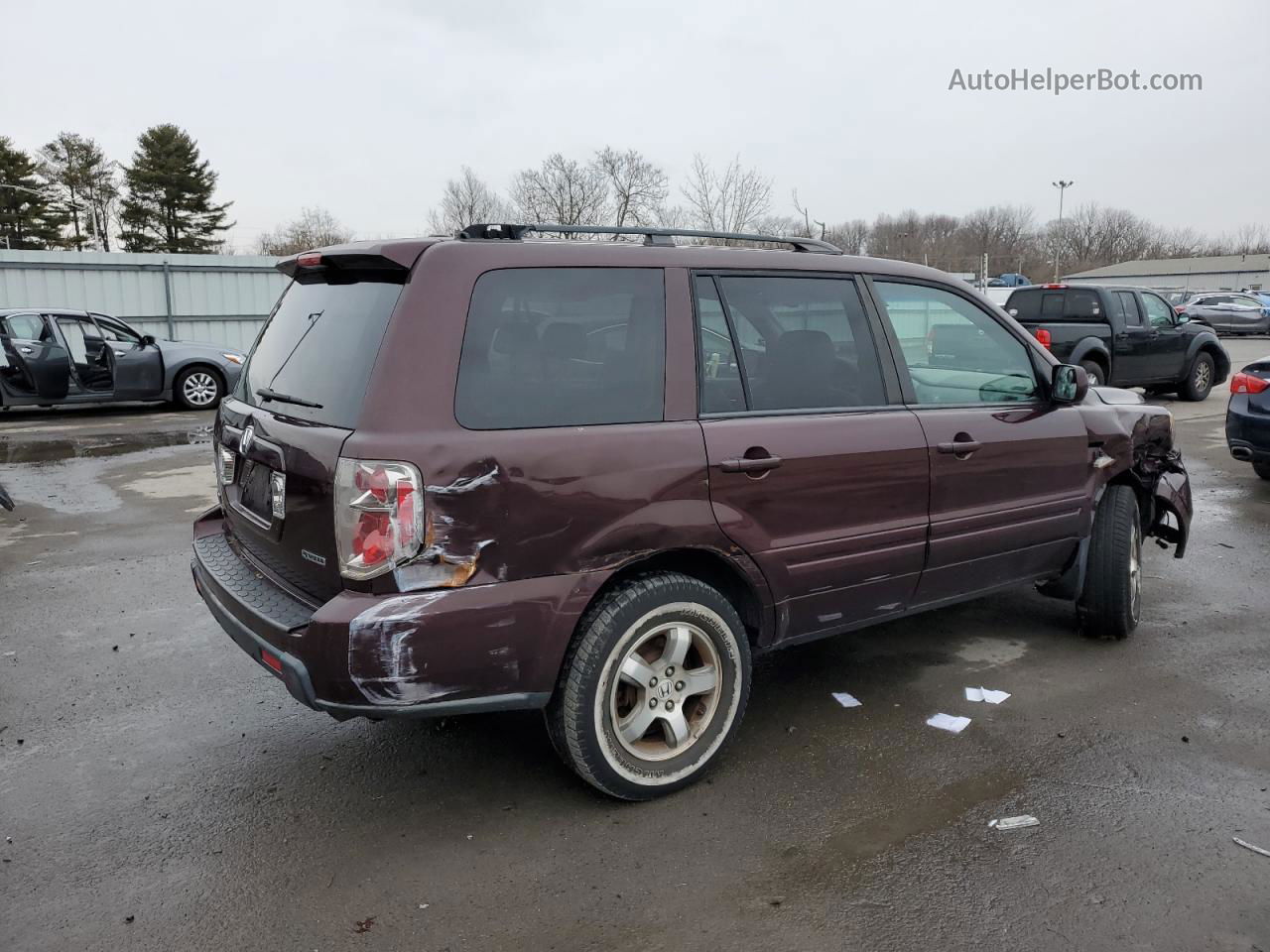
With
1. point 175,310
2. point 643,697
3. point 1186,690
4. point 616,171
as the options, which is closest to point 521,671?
point 643,697

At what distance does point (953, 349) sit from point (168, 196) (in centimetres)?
6495

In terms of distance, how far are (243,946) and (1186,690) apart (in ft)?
12.7

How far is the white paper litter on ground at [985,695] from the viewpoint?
13.5 ft

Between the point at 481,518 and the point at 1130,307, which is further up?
the point at 1130,307

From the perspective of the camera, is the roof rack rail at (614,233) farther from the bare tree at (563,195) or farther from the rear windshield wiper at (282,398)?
the bare tree at (563,195)

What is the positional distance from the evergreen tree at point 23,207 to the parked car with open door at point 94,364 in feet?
171

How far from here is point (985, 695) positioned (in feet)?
13.6

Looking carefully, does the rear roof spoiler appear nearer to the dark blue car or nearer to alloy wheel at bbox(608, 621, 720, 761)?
alloy wheel at bbox(608, 621, 720, 761)

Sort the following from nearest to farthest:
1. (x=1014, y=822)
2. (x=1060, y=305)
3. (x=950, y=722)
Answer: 1. (x=1014, y=822)
2. (x=950, y=722)
3. (x=1060, y=305)

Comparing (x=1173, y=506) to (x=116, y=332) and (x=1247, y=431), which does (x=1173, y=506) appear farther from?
(x=116, y=332)

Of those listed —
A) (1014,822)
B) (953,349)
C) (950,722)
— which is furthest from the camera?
(953,349)

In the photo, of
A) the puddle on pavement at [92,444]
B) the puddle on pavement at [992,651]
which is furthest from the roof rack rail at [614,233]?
the puddle on pavement at [92,444]

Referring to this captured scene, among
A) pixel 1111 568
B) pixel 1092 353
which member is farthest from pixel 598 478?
pixel 1092 353

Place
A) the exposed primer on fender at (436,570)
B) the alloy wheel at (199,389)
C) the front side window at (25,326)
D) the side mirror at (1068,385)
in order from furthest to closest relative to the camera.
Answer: the alloy wheel at (199,389) < the front side window at (25,326) < the side mirror at (1068,385) < the exposed primer on fender at (436,570)
